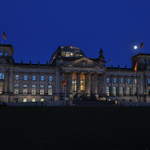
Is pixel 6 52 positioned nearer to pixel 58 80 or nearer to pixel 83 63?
pixel 58 80

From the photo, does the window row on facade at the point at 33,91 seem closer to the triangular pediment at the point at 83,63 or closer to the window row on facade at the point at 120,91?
the triangular pediment at the point at 83,63

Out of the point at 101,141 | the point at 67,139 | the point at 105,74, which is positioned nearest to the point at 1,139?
the point at 67,139

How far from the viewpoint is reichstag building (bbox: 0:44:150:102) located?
328ft

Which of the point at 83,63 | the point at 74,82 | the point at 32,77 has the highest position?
the point at 83,63

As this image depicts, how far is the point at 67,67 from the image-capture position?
339 ft

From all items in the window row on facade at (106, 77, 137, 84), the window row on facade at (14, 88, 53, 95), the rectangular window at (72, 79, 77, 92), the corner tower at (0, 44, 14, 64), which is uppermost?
the corner tower at (0, 44, 14, 64)

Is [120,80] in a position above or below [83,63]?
below

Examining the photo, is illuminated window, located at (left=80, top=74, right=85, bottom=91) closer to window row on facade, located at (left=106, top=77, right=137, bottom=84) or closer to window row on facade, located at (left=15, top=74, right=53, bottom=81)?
window row on facade, located at (left=106, top=77, right=137, bottom=84)

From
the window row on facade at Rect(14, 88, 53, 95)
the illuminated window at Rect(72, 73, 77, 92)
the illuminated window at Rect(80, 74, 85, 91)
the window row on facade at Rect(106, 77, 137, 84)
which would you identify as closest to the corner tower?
the window row on facade at Rect(14, 88, 53, 95)

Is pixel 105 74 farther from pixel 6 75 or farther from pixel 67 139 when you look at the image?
pixel 67 139

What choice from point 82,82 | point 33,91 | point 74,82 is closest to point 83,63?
point 82,82

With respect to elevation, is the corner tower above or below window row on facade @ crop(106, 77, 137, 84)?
above

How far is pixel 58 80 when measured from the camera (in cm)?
10438

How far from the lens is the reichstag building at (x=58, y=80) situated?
10012cm
